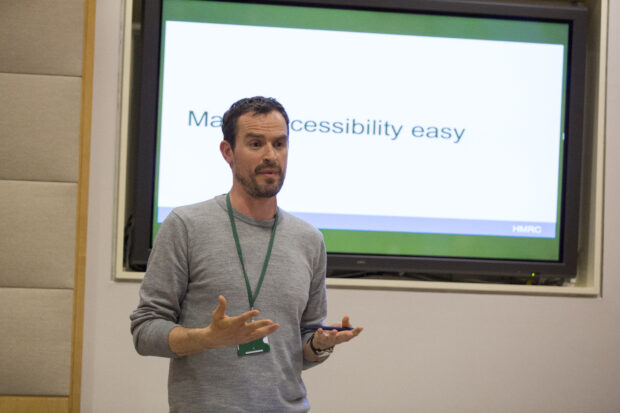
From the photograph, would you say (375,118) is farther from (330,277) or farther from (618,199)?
(618,199)

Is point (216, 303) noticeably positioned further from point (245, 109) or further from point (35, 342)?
point (35, 342)

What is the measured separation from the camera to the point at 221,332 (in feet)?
4.51

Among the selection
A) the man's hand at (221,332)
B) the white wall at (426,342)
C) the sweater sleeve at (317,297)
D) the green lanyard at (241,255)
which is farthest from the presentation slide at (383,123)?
the man's hand at (221,332)

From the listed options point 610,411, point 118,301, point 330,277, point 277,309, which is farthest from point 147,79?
point 610,411

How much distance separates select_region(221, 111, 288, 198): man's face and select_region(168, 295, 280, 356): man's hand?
0.37 m

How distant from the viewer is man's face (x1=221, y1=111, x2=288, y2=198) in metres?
1.65

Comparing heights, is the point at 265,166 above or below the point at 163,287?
above

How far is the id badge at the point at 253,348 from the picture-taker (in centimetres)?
157

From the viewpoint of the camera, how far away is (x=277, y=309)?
163 cm

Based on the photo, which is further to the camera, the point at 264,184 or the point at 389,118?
the point at 389,118

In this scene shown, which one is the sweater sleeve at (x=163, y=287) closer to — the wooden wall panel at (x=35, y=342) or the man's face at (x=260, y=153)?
the man's face at (x=260, y=153)

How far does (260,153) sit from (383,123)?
164cm

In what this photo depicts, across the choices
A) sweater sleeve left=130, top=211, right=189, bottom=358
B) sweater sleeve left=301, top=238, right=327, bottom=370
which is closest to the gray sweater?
sweater sleeve left=130, top=211, right=189, bottom=358

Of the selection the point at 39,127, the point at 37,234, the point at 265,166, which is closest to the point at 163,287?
the point at 265,166
